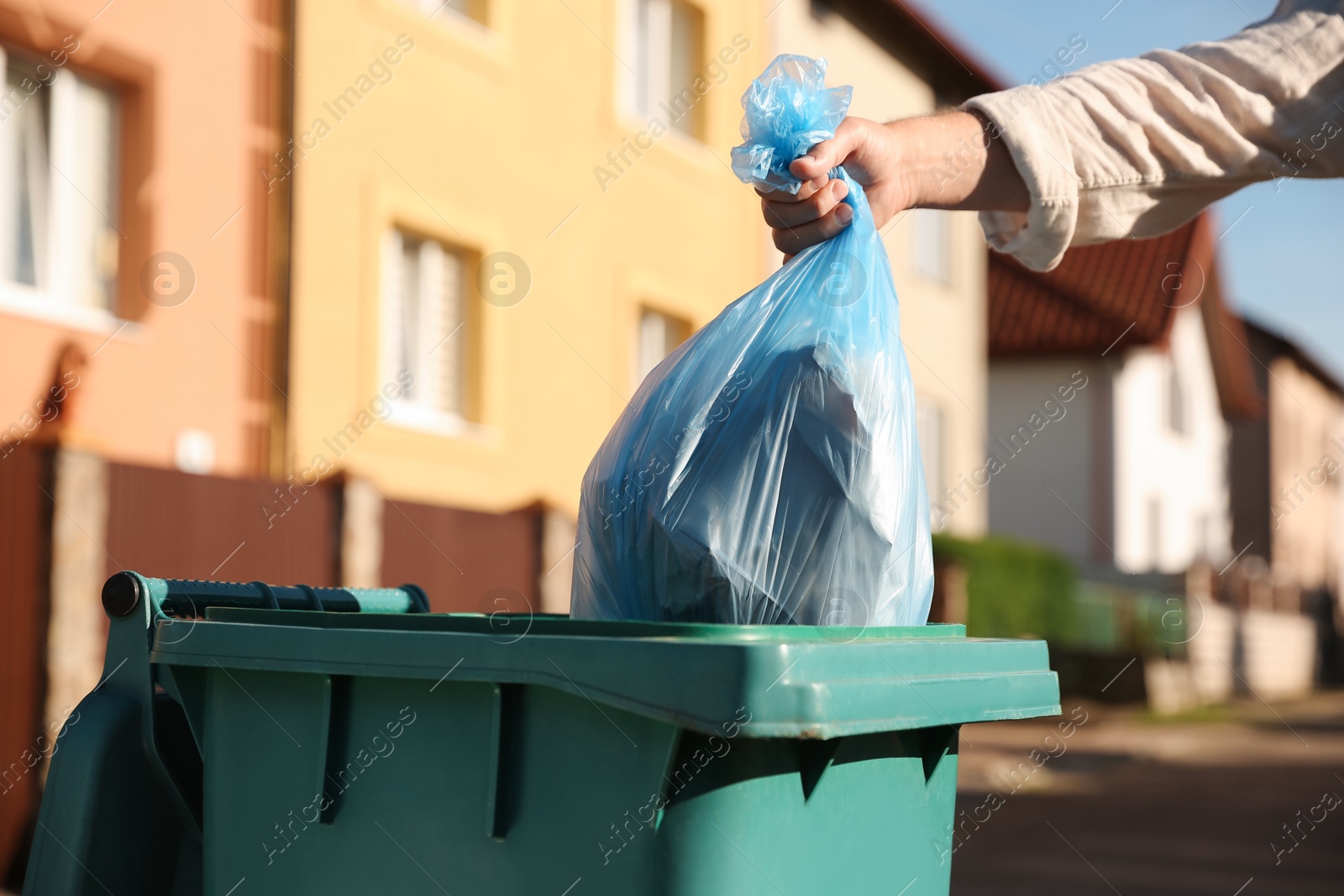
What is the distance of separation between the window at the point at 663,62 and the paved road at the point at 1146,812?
18.9 ft

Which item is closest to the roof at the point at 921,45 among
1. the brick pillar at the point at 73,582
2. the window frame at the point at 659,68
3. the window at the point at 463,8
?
the window frame at the point at 659,68

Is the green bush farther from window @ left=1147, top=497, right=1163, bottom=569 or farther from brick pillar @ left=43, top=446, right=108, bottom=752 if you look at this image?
brick pillar @ left=43, top=446, right=108, bottom=752

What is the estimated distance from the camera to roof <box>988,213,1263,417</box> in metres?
20.1

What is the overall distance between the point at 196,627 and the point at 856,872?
1.01 m

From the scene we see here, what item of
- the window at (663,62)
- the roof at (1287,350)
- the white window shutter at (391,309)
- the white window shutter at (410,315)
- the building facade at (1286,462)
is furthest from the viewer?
the building facade at (1286,462)

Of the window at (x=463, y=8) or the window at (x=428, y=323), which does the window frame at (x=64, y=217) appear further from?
the window at (x=463, y=8)

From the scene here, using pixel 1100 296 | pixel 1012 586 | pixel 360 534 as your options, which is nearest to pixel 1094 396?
pixel 1100 296

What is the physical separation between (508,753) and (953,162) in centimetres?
135

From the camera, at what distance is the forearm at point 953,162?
2.41 meters

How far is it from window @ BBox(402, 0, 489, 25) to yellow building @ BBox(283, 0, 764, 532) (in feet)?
0.06

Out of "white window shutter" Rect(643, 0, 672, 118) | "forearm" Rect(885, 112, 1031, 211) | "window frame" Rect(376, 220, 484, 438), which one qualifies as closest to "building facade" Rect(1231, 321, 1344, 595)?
"white window shutter" Rect(643, 0, 672, 118)

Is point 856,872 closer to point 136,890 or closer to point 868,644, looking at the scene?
point 868,644

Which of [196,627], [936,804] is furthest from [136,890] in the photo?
[936,804]

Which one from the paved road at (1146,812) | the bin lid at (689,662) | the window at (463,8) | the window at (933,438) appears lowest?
the paved road at (1146,812)
